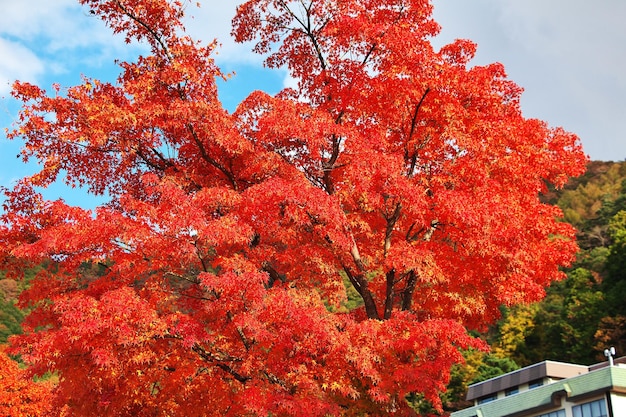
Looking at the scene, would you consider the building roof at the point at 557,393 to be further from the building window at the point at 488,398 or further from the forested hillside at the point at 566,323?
the forested hillside at the point at 566,323

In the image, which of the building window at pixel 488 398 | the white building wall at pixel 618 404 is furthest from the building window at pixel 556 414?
the building window at pixel 488 398

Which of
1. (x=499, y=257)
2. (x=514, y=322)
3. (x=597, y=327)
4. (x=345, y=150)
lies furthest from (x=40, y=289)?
(x=514, y=322)

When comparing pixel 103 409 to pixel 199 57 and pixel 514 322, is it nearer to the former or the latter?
pixel 199 57

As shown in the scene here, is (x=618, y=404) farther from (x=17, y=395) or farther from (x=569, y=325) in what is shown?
(x=17, y=395)

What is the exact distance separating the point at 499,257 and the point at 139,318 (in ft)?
24.6

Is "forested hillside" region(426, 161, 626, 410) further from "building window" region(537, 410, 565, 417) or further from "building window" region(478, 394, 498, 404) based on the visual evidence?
"building window" region(537, 410, 565, 417)

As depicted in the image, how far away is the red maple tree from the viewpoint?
12.8 m

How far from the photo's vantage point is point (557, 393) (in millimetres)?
26375

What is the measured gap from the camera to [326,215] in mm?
14047

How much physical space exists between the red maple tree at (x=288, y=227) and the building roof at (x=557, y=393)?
9991mm

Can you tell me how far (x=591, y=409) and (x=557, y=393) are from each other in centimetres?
139

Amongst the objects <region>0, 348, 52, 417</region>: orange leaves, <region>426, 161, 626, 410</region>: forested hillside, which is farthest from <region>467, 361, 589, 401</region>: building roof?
<region>0, 348, 52, 417</region>: orange leaves

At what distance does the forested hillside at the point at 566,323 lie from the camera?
45219mm

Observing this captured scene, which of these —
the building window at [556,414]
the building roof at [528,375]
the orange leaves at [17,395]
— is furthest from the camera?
the orange leaves at [17,395]
